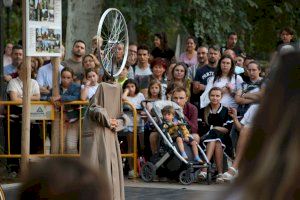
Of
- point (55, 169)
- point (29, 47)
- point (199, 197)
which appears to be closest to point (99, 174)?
point (55, 169)

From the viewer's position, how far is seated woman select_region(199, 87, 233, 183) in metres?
14.2

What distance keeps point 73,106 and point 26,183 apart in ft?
38.6

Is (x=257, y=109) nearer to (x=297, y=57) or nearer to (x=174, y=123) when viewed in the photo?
(x=297, y=57)

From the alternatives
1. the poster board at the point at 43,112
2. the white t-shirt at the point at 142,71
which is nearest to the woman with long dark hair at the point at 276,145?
the poster board at the point at 43,112

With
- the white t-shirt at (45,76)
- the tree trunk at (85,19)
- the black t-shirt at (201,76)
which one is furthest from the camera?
the tree trunk at (85,19)

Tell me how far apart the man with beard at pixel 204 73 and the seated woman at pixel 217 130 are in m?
0.81

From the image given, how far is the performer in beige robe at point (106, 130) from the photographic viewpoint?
10.7m

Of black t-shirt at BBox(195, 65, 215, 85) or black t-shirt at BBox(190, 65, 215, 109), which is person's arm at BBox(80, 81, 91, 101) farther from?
black t-shirt at BBox(195, 65, 215, 85)

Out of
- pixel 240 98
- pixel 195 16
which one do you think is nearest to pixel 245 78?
pixel 240 98

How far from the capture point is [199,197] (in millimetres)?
2049

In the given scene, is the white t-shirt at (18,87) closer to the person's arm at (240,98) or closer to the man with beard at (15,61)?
the man with beard at (15,61)

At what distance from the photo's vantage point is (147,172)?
46.2ft

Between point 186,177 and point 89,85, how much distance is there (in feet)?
6.27

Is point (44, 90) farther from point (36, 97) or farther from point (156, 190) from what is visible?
point (156, 190)
